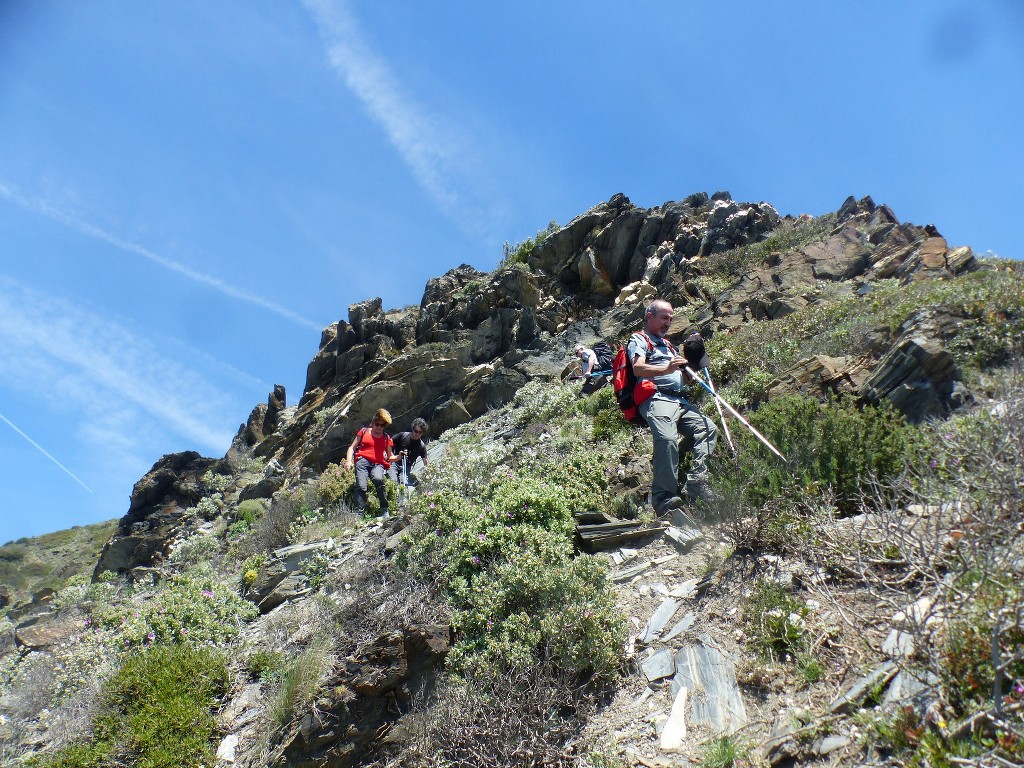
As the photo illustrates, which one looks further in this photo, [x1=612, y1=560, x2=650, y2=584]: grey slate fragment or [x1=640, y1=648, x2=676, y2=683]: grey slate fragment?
[x1=612, y1=560, x2=650, y2=584]: grey slate fragment

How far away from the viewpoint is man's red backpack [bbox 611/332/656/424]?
24.3 ft

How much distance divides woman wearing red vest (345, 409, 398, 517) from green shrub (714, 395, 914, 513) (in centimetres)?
669

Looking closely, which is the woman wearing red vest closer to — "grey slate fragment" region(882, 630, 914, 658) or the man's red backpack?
the man's red backpack

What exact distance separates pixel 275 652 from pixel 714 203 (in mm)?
23662

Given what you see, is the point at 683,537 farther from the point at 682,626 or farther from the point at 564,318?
the point at 564,318

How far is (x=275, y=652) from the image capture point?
6.80 m

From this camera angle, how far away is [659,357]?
7660 millimetres

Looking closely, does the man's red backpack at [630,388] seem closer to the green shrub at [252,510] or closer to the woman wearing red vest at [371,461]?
the woman wearing red vest at [371,461]

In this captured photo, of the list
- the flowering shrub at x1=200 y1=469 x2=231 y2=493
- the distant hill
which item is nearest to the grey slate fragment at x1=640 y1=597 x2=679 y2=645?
the flowering shrub at x1=200 y1=469 x2=231 y2=493

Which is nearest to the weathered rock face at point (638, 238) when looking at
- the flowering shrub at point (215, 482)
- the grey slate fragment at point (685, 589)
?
the flowering shrub at point (215, 482)

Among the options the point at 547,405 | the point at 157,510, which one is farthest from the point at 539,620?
the point at 157,510

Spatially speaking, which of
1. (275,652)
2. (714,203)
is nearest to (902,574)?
(275,652)

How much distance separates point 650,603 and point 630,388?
108 inches

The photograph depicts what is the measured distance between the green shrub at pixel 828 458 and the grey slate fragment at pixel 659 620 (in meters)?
1.06
